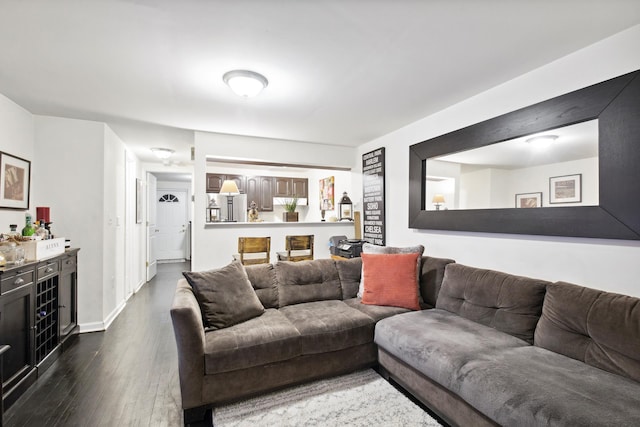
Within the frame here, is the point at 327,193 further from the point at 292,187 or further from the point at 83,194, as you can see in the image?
the point at 83,194

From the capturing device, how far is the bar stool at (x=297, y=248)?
4.21m

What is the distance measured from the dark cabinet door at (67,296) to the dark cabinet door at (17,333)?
1.88 feet

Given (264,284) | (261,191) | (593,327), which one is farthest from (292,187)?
(593,327)

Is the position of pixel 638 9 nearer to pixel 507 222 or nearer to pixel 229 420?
pixel 507 222

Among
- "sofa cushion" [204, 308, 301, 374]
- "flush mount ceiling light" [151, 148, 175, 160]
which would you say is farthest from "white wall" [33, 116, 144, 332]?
"sofa cushion" [204, 308, 301, 374]

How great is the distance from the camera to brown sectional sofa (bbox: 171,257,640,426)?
4.66 feet

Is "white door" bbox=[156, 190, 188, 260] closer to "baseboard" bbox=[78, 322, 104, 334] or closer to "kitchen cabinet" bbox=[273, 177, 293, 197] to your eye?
"kitchen cabinet" bbox=[273, 177, 293, 197]

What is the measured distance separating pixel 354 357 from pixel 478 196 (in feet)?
5.88

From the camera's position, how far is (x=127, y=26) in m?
1.72

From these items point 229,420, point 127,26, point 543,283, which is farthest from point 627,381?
point 127,26

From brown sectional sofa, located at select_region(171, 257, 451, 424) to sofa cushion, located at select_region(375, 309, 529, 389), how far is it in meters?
0.23

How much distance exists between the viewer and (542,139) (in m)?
2.29

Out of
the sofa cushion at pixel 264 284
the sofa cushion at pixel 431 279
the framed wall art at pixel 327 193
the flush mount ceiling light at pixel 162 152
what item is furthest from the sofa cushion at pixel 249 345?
the framed wall art at pixel 327 193

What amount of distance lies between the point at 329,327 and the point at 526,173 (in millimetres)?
A: 1966
